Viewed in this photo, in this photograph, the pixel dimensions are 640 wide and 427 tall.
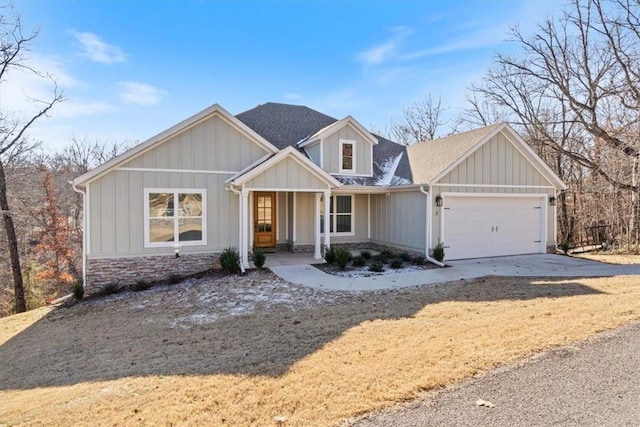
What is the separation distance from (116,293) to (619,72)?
24.5 m

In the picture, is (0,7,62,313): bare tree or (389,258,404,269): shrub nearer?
(389,258,404,269): shrub

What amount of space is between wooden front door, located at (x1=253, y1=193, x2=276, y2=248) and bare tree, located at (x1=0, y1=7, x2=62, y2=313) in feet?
35.5

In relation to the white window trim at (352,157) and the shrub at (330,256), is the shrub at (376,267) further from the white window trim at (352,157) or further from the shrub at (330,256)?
the white window trim at (352,157)

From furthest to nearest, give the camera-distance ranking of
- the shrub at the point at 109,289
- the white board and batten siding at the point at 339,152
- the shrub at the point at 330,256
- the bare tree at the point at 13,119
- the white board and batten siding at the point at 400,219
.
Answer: the bare tree at the point at 13,119 < the white board and batten siding at the point at 339,152 < the white board and batten siding at the point at 400,219 < the shrub at the point at 330,256 < the shrub at the point at 109,289

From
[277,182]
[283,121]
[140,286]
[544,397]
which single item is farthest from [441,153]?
[544,397]

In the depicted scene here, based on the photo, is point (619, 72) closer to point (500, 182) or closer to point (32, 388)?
point (500, 182)

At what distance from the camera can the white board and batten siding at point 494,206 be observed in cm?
1309

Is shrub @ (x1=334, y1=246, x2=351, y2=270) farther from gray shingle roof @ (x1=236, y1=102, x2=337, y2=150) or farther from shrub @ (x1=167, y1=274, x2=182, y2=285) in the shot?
gray shingle roof @ (x1=236, y1=102, x2=337, y2=150)

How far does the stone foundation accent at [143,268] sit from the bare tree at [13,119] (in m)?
8.47

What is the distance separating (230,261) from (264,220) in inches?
130

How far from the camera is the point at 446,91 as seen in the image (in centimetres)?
3025

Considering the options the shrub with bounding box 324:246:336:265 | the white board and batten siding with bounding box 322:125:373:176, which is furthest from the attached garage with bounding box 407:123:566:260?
the shrub with bounding box 324:246:336:265

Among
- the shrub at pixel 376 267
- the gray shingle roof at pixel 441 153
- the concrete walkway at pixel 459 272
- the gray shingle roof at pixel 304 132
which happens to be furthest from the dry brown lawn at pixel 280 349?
the gray shingle roof at pixel 304 132

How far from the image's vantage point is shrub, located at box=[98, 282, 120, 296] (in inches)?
424
